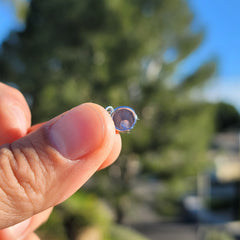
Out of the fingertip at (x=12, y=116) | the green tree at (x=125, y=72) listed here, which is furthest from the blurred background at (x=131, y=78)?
the fingertip at (x=12, y=116)

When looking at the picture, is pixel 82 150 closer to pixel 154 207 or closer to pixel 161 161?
pixel 161 161

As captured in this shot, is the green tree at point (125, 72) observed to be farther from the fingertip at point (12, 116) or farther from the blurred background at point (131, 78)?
the fingertip at point (12, 116)

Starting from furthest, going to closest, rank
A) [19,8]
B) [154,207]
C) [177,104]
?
[19,8] < [154,207] < [177,104]

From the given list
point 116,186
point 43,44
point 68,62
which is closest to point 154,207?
point 116,186

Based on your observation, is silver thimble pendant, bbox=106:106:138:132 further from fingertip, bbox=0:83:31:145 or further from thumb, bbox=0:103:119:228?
fingertip, bbox=0:83:31:145

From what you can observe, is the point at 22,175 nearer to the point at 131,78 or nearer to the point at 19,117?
the point at 19,117

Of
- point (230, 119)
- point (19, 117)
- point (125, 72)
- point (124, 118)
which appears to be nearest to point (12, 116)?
point (19, 117)
